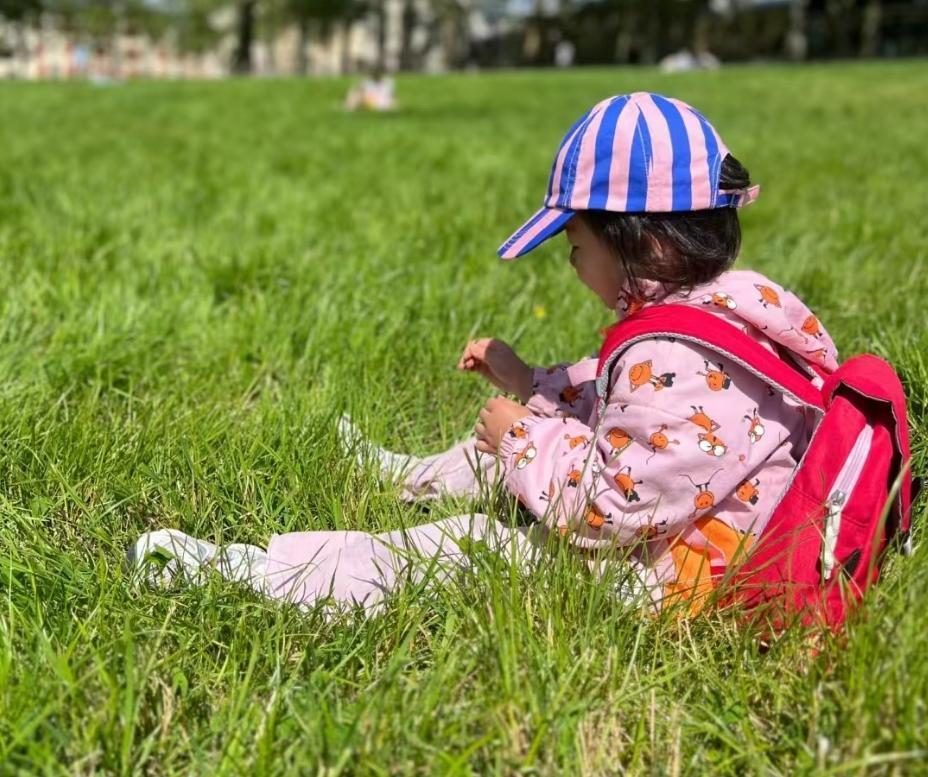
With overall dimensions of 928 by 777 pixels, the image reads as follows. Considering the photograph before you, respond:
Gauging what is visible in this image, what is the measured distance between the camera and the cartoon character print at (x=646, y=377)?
1.58 meters

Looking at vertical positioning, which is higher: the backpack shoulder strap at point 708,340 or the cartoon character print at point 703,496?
the backpack shoulder strap at point 708,340

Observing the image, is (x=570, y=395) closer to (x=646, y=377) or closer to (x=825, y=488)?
(x=646, y=377)

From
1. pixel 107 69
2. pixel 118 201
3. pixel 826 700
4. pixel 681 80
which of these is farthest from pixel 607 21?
pixel 826 700

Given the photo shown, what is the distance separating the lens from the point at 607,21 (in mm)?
54719

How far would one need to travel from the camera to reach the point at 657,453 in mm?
1548

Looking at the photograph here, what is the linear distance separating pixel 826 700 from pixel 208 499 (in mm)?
1186

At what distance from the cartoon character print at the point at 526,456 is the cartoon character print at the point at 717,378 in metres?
0.31

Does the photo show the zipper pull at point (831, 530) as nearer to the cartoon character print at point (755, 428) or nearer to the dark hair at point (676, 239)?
the cartoon character print at point (755, 428)

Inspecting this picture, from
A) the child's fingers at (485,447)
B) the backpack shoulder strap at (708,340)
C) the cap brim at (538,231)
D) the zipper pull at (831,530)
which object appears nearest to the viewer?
the zipper pull at (831,530)

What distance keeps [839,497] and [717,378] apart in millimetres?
271

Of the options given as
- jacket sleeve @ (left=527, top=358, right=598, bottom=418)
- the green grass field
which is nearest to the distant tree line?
the green grass field

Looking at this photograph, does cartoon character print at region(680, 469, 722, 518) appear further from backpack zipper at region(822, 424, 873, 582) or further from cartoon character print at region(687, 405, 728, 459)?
backpack zipper at region(822, 424, 873, 582)

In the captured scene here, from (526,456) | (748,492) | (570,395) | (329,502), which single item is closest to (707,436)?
(748,492)

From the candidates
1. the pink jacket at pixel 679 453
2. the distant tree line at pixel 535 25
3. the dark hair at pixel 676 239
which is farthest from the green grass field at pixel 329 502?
the distant tree line at pixel 535 25
